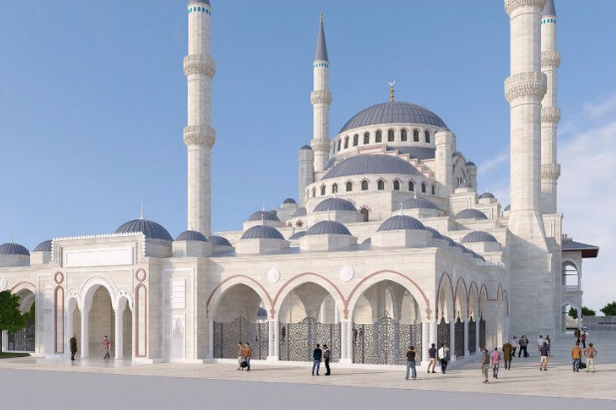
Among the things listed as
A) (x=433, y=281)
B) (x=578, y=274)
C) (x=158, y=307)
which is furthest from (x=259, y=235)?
(x=578, y=274)

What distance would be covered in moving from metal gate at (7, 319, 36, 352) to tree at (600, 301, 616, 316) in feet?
212

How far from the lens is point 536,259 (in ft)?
133

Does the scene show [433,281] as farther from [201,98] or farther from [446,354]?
[201,98]

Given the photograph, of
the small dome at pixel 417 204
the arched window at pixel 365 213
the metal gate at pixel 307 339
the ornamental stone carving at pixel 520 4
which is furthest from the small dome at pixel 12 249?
the ornamental stone carving at pixel 520 4

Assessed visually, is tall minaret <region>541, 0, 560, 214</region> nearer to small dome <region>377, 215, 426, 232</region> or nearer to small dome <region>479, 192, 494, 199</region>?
small dome <region>479, 192, 494, 199</region>

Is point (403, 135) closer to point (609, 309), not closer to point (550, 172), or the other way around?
point (550, 172)

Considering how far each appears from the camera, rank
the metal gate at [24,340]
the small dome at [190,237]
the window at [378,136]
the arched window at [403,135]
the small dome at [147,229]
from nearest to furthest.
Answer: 1. the small dome at [190,237]
2. the small dome at [147,229]
3. the metal gate at [24,340]
4. the arched window at [403,135]
5. the window at [378,136]

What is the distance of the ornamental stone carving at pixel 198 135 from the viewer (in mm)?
43812

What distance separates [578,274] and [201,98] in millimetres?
32779

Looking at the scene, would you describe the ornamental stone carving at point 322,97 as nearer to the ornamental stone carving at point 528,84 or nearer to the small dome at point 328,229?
the ornamental stone carving at point 528,84

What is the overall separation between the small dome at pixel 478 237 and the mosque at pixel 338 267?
14cm

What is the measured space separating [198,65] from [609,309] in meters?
58.0

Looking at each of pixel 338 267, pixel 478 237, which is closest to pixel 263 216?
pixel 478 237

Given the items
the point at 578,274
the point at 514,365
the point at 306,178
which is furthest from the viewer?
the point at 306,178
